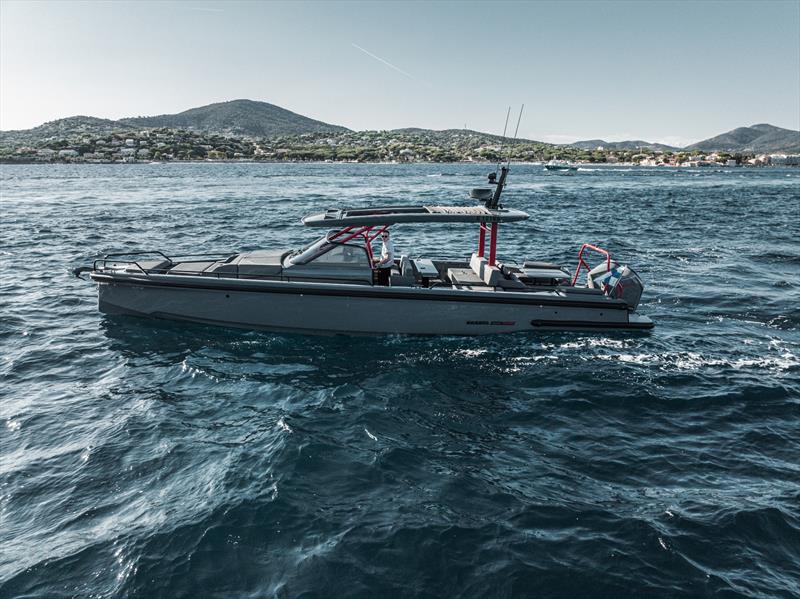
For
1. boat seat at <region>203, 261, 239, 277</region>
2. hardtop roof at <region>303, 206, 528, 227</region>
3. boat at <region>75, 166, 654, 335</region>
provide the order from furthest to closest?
boat seat at <region>203, 261, 239, 277</region>, boat at <region>75, 166, 654, 335</region>, hardtop roof at <region>303, 206, 528, 227</region>

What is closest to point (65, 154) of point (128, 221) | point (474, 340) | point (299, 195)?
point (299, 195)

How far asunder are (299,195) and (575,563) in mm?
54187

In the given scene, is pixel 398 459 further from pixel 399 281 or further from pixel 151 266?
pixel 151 266

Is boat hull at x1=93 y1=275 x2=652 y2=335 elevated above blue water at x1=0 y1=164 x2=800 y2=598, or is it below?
above

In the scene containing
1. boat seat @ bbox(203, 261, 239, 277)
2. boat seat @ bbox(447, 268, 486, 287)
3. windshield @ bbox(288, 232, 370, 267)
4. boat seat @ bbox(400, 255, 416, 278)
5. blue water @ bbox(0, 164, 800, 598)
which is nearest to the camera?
blue water @ bbox(0, 164, 800, 598)

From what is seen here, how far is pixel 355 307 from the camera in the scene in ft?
39.9

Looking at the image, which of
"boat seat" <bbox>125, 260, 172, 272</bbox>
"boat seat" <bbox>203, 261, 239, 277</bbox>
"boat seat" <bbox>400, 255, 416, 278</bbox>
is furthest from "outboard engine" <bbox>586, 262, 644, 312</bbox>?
"boat seat" <bbox>125, 260, 172, 272</bbox>

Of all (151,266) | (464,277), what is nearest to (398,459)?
(464,277)

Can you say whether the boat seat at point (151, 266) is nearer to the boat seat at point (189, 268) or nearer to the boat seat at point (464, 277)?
the boat seat at point (189, 268)

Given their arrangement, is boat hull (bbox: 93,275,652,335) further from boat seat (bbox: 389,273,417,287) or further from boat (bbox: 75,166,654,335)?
boat seat (bbox: 389,273,417,287)

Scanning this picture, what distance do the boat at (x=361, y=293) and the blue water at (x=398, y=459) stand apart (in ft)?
1.54

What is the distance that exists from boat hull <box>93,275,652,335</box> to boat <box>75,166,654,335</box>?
0.02 m

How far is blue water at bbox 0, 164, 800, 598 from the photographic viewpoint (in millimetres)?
5789

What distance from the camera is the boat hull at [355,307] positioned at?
476 inches
